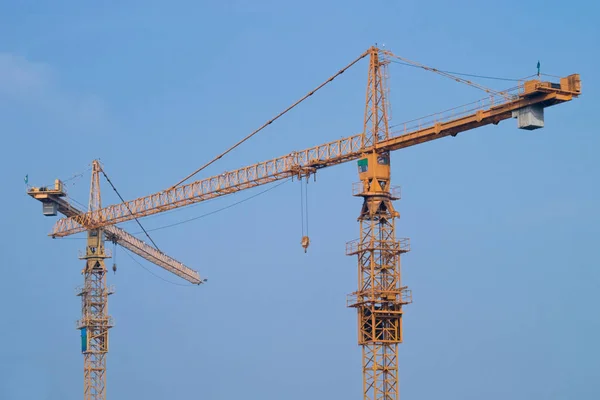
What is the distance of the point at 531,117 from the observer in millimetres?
123562

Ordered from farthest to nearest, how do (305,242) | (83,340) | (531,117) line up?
(83,340)
(305,242)
(531,117)

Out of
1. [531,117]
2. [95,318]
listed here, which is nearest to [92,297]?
[95,318]

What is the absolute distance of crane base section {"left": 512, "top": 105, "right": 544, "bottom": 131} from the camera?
12356 cm

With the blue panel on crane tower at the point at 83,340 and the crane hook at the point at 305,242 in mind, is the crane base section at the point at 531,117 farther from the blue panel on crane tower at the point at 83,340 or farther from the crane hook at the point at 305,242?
the blue panel on crane tower at the point at 83,340

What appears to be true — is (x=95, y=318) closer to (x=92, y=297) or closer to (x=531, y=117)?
(x=92, y=297)

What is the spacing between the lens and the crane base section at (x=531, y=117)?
12356 centimetres

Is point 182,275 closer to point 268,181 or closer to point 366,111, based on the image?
point 268,181

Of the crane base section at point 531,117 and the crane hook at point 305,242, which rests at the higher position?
the crane base section at point 531,117

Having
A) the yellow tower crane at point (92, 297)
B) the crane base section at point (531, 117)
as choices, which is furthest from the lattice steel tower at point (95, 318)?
the crane base section at point (531, 117)

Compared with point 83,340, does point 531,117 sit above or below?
above

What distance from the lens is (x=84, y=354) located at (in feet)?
588

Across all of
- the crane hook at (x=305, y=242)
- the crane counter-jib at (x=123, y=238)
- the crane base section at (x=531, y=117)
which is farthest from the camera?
the crane counter-jib at (x=123, y=238)

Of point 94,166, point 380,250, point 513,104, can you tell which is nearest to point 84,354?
point 94,166

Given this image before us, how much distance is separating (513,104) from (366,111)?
1928cm
